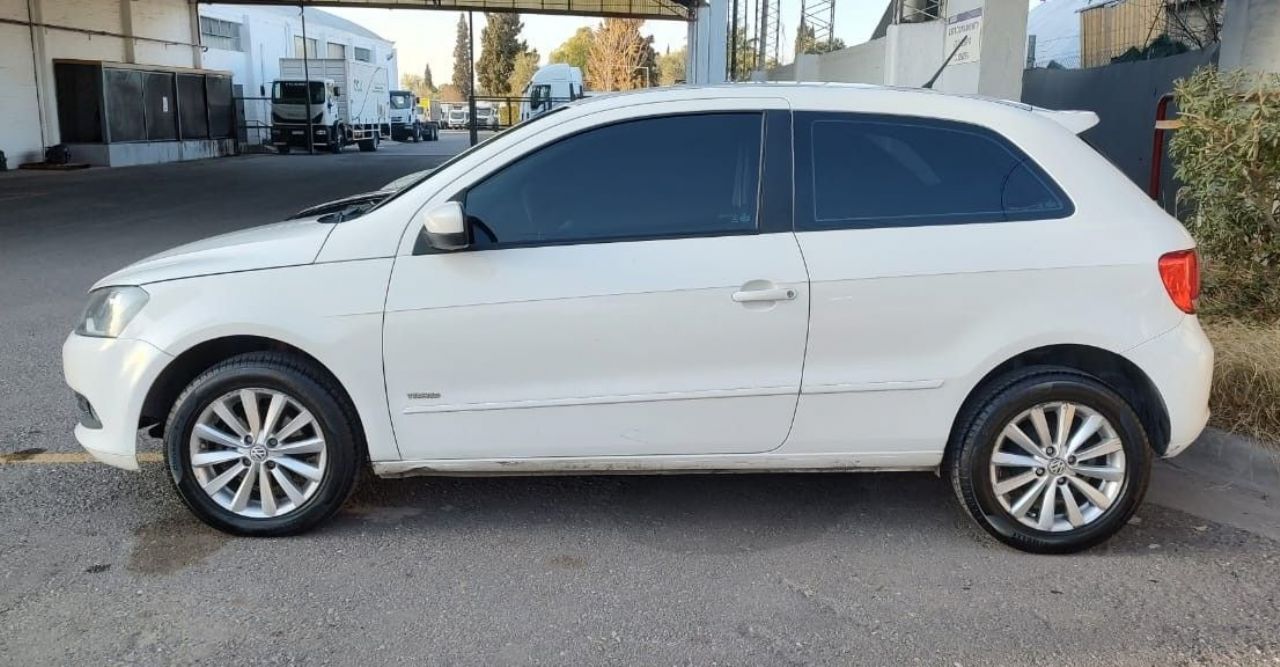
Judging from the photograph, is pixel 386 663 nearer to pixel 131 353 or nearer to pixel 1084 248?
pixel 131 353

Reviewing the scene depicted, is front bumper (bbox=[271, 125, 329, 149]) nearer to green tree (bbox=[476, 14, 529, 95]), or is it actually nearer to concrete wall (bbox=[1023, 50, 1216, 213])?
concrete wall (bbox=[1023, 50, 1216, 213])

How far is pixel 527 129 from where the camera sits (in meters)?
4.00

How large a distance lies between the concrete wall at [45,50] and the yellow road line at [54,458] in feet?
83.5

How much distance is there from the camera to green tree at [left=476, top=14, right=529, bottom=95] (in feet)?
267

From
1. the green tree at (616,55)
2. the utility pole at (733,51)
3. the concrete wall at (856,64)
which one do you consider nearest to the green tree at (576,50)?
the green tree at (616,55)

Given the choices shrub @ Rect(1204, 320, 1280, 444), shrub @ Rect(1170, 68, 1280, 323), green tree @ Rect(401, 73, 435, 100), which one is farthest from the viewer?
green tree @ Rect(401, 73, 435, 100)

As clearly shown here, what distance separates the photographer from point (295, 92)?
3888cm

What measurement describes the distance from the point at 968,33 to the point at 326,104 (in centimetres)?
3243

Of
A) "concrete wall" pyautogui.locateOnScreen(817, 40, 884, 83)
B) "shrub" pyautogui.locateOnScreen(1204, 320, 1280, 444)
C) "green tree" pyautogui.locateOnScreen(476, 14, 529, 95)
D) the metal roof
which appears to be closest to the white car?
"shrub" pyautogui.locateOnScreen(1204, 320, 1280, 444)

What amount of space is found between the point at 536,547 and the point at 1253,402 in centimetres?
351

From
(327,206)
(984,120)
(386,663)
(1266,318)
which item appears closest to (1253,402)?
(1266,318)

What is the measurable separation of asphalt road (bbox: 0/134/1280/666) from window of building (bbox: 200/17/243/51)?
39693mm

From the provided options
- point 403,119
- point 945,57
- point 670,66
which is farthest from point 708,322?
point 670,66

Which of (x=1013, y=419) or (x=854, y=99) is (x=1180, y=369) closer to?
(x=1013, y=419)
